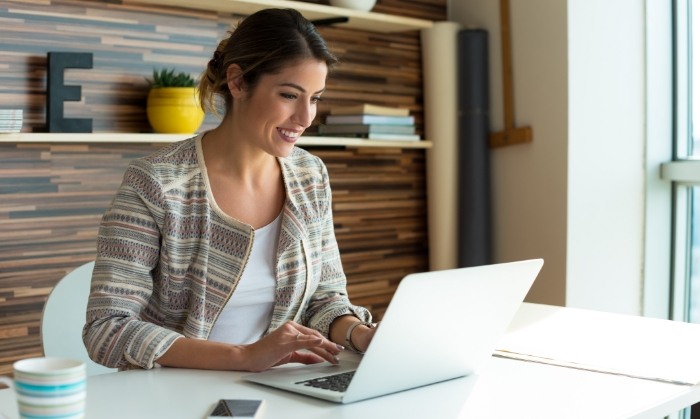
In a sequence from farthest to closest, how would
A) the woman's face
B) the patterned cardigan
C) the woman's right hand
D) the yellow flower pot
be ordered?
1. the yellow flower pot
2. the woman's face
3. the patterned cardigan
4. the woman's right hand

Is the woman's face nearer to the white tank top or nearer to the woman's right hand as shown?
the white tank top

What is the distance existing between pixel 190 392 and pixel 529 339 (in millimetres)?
749

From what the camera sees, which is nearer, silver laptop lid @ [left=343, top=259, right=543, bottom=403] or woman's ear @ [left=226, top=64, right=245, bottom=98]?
silver laptop lid @ [left=343, top=259, right=543, bottom=403]

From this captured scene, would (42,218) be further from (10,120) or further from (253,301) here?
(253,301)

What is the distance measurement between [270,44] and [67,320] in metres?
0.79

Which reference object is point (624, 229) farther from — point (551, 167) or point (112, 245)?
point (112, 245)

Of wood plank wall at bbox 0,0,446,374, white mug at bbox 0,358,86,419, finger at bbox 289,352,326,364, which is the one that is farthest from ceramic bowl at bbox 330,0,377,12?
white mug at bbox 0,358,86,419

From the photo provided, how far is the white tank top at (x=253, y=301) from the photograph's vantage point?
200cm

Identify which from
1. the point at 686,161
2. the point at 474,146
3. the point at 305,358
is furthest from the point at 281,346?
the point at 686,161

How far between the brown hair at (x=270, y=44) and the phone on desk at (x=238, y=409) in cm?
82

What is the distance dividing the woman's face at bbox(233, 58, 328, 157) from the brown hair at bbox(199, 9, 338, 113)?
19 millimetres

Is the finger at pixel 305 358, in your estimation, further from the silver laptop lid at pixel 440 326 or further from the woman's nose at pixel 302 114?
the woman's nose at pixel 302 114

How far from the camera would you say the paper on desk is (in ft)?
5.69

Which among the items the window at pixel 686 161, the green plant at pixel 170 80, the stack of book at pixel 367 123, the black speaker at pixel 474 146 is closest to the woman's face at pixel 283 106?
the green plant at pixel 170 80
